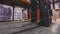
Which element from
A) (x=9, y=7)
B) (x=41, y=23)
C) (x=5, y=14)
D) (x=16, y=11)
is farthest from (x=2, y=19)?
(x=41, y=23)

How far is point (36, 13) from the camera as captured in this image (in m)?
17.3

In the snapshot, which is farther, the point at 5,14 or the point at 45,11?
the point at 5,14

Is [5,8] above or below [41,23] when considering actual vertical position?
above

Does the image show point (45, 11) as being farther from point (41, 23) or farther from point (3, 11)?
point (3, 11)

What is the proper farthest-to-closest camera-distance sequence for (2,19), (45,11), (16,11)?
(16,11) < (2,19) < (45,11)

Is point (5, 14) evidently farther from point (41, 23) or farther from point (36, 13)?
point (41, 23)

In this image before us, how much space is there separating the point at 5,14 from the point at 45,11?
5.77 meters

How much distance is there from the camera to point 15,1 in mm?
17281

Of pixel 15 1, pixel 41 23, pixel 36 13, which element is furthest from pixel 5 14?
pixel 41 23

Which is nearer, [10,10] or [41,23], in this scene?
[41,23]

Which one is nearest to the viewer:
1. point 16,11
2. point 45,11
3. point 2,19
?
point 45,11

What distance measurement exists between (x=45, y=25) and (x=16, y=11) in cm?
719

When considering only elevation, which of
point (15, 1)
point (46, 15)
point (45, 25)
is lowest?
point (45, 25)

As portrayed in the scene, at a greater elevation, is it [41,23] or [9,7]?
[9,7]
